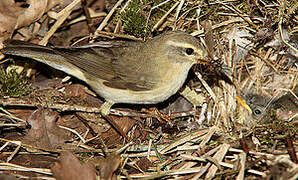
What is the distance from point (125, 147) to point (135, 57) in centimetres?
121

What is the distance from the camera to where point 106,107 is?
4.33 m

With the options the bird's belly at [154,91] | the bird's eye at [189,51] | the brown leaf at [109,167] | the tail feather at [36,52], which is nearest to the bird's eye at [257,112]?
the bird's belly at [154,91]

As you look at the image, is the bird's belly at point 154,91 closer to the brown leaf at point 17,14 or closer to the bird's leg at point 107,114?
the bird's leg at point 107,114

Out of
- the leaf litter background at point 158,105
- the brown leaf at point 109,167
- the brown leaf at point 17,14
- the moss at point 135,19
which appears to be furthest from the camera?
the moss at point 135,19

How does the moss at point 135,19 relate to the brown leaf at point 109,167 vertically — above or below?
above

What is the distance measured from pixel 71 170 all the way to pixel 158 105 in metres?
1.82

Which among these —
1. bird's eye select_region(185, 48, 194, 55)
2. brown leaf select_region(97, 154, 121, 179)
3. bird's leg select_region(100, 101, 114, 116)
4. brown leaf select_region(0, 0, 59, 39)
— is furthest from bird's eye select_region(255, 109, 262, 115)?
brown leaf select_region(0, 0, 59, 39)

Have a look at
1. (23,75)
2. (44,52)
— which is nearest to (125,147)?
(44,52)

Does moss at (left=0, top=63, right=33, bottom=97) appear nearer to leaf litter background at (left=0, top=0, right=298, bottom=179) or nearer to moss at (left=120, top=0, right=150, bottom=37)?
leaf litter background at (left=0, top=0, right=298, bottom=179)

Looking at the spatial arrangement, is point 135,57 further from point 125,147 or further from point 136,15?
point 125,147

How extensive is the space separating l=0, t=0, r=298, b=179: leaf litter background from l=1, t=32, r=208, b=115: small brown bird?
384 millimetres

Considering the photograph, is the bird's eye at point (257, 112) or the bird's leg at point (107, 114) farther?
the bird's eye at point (257, 112)

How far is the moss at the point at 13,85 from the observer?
420 centimetres

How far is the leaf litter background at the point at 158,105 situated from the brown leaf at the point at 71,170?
0.35 ft
